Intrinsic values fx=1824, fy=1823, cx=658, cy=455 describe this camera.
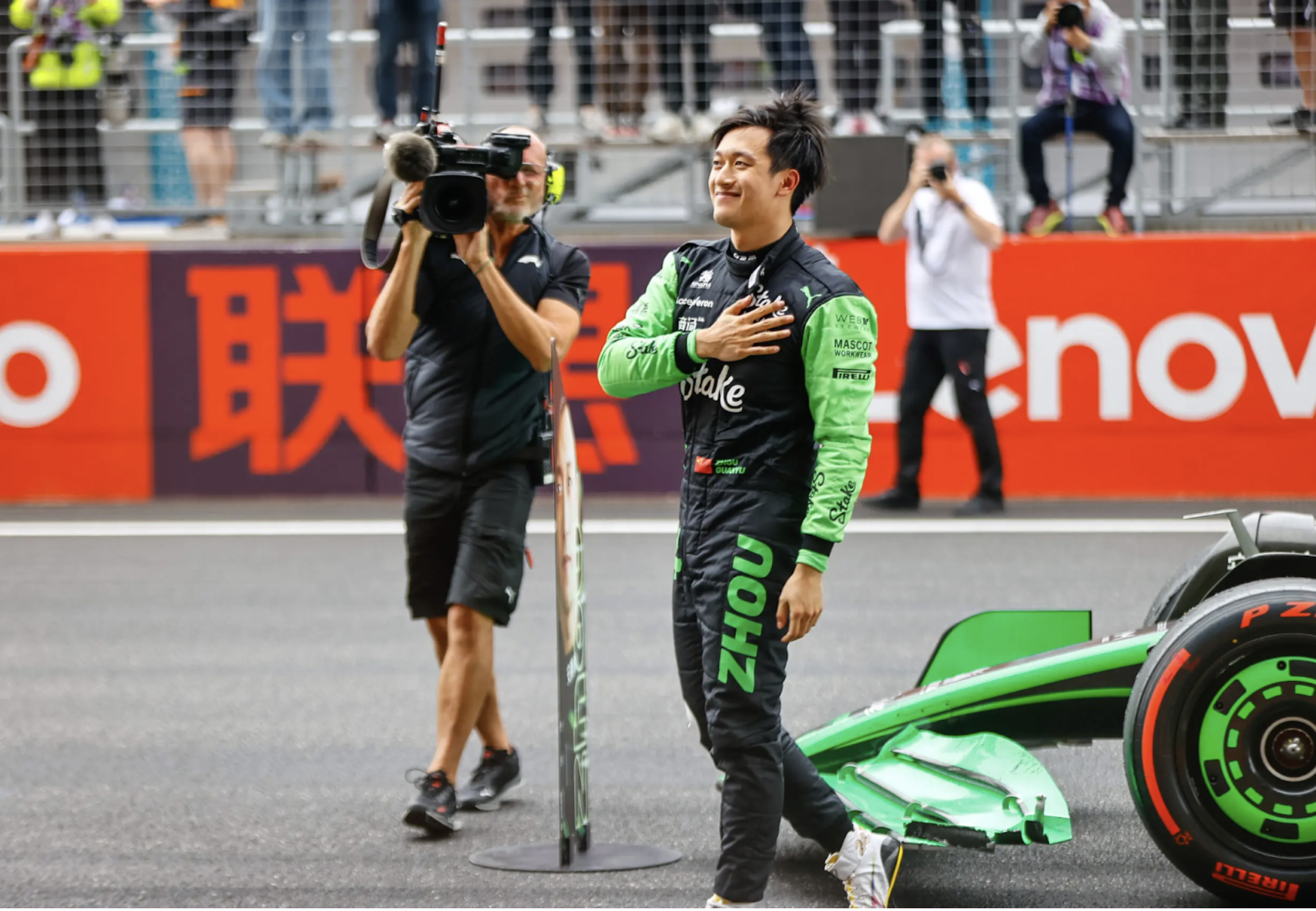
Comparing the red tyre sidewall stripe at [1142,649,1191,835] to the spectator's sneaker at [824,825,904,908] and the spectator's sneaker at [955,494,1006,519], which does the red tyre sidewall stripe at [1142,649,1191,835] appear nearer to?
the spectator's sneaker at [824,825,904,908]

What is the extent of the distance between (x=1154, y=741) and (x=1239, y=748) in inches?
8.0

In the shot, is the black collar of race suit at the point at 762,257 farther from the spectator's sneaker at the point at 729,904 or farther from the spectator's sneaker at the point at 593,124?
the spectator's sneaker at the point at 593,124

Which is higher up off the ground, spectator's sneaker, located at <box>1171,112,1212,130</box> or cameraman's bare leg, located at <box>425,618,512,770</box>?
spectator's sneaker, located at <box>1171,112,1212,130</box>

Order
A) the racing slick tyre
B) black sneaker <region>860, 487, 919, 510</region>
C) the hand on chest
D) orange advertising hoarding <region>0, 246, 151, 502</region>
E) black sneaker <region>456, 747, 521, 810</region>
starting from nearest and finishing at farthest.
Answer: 1. the hand on chest
2. the racing slick tyre
3. black sneaker <region>456, 747, 521, 810</region>
4. black sneaker <region>860, 487, 919, 510</region>
5. orange advertising hoarding <region>0, 246, 151, 502</region>

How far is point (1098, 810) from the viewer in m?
5.41

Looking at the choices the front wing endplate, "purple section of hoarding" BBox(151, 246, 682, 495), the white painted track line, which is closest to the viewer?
the front wing endplate

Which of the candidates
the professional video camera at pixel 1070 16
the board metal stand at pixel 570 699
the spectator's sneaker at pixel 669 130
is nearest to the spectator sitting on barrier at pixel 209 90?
the spectator's sneaker at pixel 669 130

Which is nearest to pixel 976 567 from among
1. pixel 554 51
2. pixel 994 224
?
pixel 994 224

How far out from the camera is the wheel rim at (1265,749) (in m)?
4.34

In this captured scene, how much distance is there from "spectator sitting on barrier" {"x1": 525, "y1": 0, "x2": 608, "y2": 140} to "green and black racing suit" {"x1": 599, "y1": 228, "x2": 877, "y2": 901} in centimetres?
815

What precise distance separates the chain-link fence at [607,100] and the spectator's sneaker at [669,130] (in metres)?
0.02

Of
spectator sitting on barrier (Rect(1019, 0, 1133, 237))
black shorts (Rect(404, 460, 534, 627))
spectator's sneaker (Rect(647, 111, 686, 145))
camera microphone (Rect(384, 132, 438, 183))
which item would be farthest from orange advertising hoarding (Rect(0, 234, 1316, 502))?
camera microphone (Rect(384, 132, 438, 183))

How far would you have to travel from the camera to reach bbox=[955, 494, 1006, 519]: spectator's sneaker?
10547 millimetres

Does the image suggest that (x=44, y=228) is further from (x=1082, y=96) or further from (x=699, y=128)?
(x=1082, y=96)
